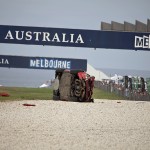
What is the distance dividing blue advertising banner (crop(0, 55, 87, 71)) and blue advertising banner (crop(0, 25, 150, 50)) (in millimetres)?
2305

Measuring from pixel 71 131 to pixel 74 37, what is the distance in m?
27.6

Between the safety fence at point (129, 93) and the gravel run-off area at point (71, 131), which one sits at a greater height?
the safety fence at point (129, 93)

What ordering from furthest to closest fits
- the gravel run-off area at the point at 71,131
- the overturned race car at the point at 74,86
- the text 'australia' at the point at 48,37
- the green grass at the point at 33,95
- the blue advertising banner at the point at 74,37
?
the text 'australia' at the point at 48,37 → the blue advertising banner at the point at 74,37 → the green grass at the point at 33,95 → the overturned race car at the point at 74,86 → the gravel run-off area at the point at 71,131

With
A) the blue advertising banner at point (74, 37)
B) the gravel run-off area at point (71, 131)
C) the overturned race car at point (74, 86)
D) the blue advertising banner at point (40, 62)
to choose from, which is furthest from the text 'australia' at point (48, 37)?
the gravel run-off area at point (71, 131)

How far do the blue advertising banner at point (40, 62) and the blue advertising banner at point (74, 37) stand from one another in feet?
7.56

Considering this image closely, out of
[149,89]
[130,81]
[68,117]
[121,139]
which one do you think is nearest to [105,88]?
[130,81]

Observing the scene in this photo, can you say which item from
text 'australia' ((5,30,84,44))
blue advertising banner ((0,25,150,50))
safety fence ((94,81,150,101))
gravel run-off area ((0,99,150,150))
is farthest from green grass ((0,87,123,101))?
gravel run-off area ((0,99,150,150))

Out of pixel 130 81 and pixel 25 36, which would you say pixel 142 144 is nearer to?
pixel 25 36

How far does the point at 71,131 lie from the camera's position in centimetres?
1486

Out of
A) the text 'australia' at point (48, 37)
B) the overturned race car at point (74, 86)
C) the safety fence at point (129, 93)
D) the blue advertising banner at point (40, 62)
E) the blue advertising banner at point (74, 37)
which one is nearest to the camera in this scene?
the overturned race car at point (74, 86)

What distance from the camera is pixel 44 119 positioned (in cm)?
1812

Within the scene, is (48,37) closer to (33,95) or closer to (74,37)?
(74,37)

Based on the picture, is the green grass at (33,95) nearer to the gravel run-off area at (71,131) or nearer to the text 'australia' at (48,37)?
the text 'australia' at (48,37)

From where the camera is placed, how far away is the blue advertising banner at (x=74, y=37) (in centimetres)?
4122
